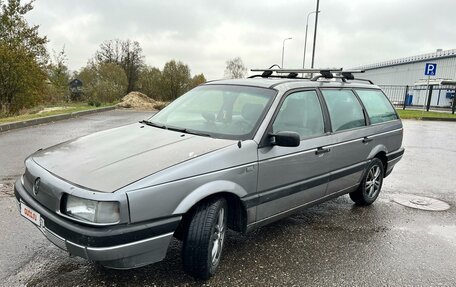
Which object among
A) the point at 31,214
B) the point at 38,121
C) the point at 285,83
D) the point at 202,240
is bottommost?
the point at 38,121

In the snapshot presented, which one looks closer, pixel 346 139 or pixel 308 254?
pixel 308 254

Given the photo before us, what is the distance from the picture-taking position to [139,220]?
7.84 feet

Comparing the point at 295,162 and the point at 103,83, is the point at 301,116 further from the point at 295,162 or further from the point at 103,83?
the point at 103,83

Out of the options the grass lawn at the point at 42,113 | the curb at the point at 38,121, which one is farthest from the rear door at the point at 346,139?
the grass lawn at the point at 42,113

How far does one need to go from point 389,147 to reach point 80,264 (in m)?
4.33

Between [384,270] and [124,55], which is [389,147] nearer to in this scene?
[384,270]

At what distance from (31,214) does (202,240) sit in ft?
4.42

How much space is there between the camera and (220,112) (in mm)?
3734

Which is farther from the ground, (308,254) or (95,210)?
(95,210)

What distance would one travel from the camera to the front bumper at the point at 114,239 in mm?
2305

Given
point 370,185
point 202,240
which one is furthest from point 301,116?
point 370,185

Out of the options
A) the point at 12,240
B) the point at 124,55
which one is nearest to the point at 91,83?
the point at 124,55

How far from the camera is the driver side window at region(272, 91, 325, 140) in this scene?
138 inches

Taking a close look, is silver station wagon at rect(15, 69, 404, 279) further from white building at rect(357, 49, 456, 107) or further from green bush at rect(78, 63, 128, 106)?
white building at rect(357, 49, 456, 107)
